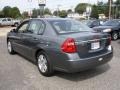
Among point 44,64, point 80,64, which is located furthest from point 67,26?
point 80,64

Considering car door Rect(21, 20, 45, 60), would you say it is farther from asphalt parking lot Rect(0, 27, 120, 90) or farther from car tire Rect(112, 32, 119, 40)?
car tire Rect(112, 32, 119, 40)

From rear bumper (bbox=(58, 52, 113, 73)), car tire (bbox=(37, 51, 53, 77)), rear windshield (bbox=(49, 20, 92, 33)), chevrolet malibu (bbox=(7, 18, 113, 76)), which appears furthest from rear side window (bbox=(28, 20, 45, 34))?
rear bumper (bbox=(58, 52, 113, 73))

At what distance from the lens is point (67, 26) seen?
6066 millimetres

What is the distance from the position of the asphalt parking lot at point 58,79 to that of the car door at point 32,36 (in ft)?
1.89

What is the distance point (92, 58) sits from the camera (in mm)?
5285

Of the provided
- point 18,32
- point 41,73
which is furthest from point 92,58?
point 18,32

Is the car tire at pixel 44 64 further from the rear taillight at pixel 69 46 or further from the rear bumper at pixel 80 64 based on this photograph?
the rear taillight at pixel 69 46

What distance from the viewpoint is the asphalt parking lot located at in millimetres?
5059

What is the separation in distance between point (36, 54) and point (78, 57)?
160cm

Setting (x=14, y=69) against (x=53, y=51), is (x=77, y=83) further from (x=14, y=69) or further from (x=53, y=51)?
(x=14, y=69)

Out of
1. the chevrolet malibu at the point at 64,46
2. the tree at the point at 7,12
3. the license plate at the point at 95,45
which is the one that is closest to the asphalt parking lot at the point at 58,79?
the chevrolet malibu at the point at 64,46

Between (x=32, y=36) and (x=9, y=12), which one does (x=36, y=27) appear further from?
(x=9, y=12)

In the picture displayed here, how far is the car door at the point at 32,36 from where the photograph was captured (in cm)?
614

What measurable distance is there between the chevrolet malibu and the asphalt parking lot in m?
0.34
